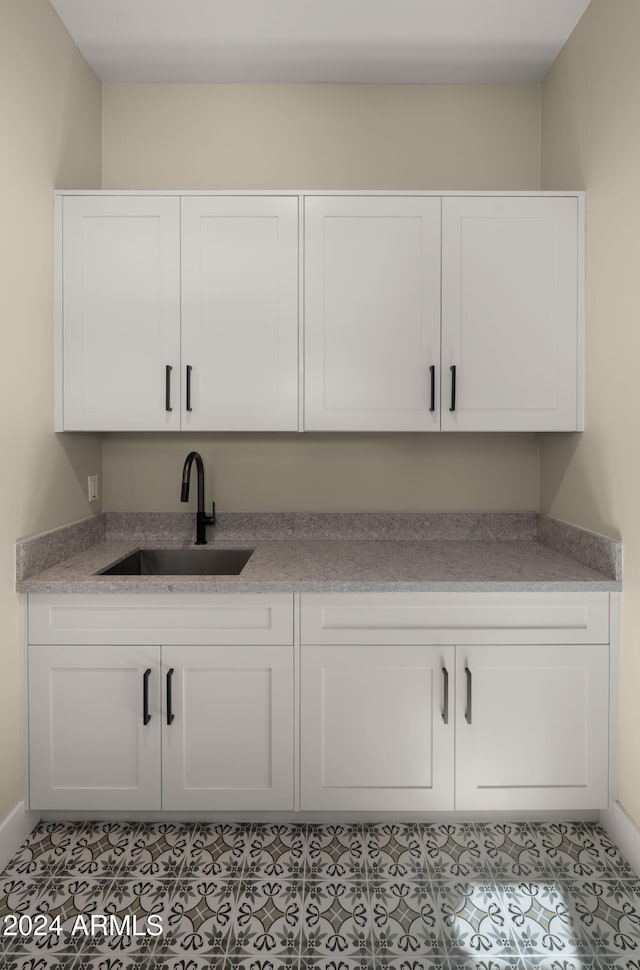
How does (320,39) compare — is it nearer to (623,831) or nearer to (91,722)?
(91,722)

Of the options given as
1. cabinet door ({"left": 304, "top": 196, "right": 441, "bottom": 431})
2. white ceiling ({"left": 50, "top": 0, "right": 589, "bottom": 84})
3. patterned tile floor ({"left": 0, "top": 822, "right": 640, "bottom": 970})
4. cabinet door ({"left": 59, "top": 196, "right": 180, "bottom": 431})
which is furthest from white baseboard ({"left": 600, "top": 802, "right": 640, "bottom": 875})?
white ceiling ({"left": 50, "top": 0, "right": 589, "bottom": 84})

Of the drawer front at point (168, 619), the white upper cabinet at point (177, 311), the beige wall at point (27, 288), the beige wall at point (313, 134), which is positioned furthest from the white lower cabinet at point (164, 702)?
the beige wall at point (313, 134)

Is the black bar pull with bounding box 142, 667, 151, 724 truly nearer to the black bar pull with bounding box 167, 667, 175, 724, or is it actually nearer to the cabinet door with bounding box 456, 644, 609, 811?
the black bar pull with bounding box 167, 667, 175, 724

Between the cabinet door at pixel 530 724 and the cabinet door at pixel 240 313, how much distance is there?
43.8 inches

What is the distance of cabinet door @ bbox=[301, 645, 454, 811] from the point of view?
1.78 metres

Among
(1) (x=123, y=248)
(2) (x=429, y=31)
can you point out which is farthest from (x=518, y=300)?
(1) (x=123, y=248)

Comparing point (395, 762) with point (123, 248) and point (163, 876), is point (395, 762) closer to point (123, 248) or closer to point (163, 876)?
point (163, 876)

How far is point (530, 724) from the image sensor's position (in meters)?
1.78

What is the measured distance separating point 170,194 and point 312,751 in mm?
2000

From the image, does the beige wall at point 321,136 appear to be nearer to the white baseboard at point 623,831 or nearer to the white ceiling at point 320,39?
the white ceiling at point 320,39

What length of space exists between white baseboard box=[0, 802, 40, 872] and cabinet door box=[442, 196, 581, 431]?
1.94 metres

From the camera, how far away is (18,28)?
5.68ft

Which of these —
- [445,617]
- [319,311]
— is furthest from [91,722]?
[319,311]

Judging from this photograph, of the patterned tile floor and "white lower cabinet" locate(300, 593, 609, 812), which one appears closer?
the patterned tile floor
